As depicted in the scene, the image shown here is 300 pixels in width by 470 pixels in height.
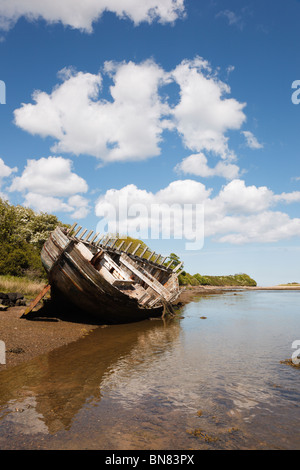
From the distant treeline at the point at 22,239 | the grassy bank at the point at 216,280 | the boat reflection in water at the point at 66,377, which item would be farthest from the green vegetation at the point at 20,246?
the grassy bank at the point at 216,280

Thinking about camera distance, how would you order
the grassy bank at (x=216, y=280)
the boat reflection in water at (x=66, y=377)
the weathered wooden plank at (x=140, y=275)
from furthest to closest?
the grassy bank at (x=216, y=280), the weathered wooden plank at (x=140, y=275), the boat reflection in water at (x=66, y=377)

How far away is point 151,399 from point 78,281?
8.99 meters

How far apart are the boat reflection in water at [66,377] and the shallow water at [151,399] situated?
0.02m

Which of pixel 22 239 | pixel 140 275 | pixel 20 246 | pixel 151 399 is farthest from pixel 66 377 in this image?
pixel 22 239

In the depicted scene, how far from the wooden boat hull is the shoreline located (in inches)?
47.2

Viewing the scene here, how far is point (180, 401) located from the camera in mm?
6812

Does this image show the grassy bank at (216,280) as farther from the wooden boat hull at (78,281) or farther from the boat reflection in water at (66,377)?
the boat reflection in water at (66,377)

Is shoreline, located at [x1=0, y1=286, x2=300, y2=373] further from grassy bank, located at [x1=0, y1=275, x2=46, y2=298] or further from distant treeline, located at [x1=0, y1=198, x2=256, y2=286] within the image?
distant treeline, located at [x1=0, y1=198, x2=256, y2=286]

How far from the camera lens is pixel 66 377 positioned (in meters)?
8.09

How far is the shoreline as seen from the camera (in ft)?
32.8

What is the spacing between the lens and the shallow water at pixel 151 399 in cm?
513

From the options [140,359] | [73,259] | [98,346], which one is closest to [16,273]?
[73,259]
